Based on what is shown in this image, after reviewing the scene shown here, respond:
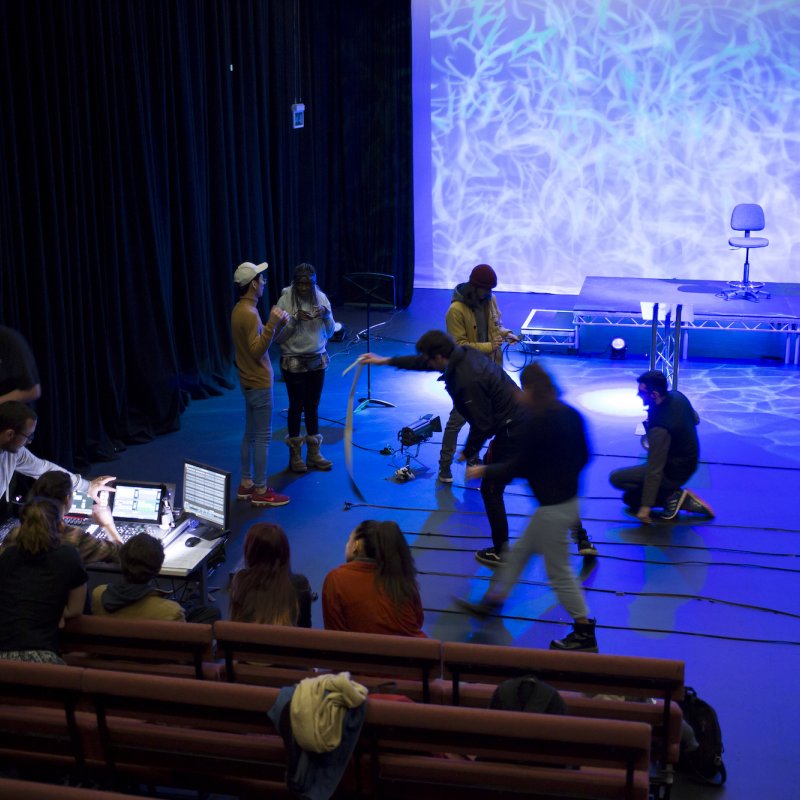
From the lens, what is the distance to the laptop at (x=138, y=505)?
5.36 metres

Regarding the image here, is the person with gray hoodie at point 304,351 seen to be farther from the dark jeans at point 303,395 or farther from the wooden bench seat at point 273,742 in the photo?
the wooden bench seat at point 273,742

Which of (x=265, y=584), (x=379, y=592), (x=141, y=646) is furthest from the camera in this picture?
(x=379, y=592)

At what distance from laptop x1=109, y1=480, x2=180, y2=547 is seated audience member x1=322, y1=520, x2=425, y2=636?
4.70 feet

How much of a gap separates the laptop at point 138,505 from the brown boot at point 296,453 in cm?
211

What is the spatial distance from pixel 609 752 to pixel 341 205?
36.7 feet

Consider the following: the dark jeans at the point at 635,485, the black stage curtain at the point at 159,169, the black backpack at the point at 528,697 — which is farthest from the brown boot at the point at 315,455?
the black backpack at the point at 528,697

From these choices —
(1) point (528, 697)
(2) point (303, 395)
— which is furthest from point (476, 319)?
(1) point (528, 697)

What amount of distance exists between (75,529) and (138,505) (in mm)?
456

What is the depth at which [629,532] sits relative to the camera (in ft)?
21.0

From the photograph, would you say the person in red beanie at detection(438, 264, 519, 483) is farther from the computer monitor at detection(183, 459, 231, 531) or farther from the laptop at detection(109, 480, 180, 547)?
the laptop at detection(109, 480, 180, 547)

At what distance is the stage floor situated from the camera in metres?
4.82

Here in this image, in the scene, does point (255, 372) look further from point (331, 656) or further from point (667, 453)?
point (331, 656)

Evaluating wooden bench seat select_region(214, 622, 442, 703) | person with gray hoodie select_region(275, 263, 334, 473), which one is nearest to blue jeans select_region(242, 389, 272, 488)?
person with gray hoodie select_region(275, 263, 334, 473)

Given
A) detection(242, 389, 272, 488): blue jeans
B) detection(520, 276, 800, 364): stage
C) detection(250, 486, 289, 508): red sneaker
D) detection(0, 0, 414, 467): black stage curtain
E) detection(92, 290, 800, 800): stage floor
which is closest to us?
detection(92, 290, 800, 800): stage floor
